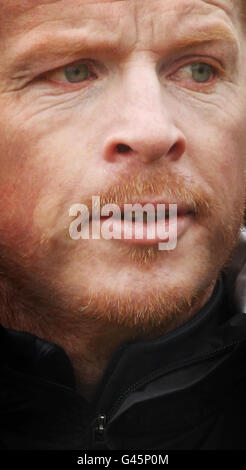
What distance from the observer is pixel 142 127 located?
162cm

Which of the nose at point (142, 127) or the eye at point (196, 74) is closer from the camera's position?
the nose at point (142, 127)

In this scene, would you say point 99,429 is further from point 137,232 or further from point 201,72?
point 201,72

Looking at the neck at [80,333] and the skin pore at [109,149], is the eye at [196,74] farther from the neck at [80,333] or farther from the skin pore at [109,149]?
the neck at [80,333]

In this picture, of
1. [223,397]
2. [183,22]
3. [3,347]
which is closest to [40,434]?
[3,347]

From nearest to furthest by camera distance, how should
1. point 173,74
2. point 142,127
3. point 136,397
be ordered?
point 142,127
point 136,397
point 173,74

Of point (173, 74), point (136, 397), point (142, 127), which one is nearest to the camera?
point (142, 127)

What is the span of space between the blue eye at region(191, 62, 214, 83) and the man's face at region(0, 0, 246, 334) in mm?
57

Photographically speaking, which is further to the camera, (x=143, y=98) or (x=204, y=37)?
(x=204, y=37)

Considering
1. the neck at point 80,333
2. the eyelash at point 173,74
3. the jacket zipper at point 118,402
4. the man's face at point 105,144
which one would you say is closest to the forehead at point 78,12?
the man's face at point 105,144

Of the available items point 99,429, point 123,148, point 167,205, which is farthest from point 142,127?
point 99,429

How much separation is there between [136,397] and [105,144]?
64cm

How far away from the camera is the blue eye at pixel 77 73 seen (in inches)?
69.2

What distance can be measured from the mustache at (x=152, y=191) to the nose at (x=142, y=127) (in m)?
0.05
